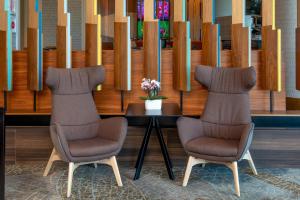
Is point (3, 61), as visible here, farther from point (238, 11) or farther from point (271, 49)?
point (271, 49)

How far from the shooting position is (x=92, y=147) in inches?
137

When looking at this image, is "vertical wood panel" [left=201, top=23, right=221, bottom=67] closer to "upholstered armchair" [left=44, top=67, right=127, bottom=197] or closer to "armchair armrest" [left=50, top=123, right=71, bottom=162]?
"upholstered armchair" [left=44, top=67, right=127, bottom=197]

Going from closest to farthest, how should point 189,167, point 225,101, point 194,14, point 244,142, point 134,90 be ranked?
1. point 244,142
2. point 189,167
3. point 225,101
4. point 134,90
5. point 194,14

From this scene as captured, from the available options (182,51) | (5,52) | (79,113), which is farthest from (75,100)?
(182,51)

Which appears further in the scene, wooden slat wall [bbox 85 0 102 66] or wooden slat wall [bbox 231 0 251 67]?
wooden slat wall [bbox 85 0 102 66]

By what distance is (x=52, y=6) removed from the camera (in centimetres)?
856

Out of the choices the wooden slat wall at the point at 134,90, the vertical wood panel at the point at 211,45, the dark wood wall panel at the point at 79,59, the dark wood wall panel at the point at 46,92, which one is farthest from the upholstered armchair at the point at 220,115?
the dark wood wall panel at the point at 46,92

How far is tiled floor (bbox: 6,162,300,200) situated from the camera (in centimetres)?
337

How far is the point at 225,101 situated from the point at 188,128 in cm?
54

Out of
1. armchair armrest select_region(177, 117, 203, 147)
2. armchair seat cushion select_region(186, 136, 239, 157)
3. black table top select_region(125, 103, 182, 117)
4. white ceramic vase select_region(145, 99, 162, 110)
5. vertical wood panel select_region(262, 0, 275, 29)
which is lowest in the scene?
armchair seat cushion select_region(186, 136, 239, 157)

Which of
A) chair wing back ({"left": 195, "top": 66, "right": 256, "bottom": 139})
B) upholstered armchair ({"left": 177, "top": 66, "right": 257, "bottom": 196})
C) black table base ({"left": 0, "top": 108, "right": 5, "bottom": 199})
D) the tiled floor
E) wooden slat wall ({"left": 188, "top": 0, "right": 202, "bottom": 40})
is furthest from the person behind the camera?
wooden slat wall ({"left": 188, "top": 0, "right": 202, "bottom": 40})

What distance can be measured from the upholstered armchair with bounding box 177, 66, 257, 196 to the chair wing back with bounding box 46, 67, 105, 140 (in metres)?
1.01

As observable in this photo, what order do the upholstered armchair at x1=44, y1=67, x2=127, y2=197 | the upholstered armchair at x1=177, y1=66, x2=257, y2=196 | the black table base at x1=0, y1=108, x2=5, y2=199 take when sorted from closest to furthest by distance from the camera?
the black table base at x1=0, y1=108, x2=5, y2=199 < the upholstered armchair at x1=177, y1=66, x2=257, y2=196 < the upholstered armchair at x1=44, y1=67, x2=127, y2=197

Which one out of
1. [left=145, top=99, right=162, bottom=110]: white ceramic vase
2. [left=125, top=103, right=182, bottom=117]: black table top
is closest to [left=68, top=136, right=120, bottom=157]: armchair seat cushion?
[left=125, top=103, right=182, bottom=117]: black table top
